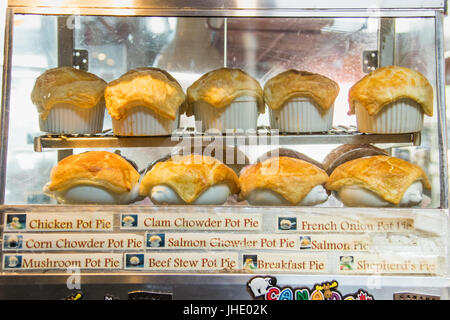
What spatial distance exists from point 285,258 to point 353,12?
102 centimetres

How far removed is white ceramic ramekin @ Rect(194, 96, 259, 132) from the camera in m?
1.78

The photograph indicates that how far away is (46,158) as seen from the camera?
2.14 meters

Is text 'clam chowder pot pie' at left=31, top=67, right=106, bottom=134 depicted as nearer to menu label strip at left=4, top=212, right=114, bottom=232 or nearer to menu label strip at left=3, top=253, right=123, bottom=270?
menu label strip at left=4, top=212, right=114, bottom=232

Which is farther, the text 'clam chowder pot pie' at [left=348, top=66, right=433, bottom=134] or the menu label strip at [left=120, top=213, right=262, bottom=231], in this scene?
the text 'clam chowder pot pie' at [left=348, top=66, right=433, bottom=134]

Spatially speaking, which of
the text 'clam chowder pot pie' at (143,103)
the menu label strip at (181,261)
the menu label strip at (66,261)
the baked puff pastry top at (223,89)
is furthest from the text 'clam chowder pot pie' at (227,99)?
the menu label strip at (66,261)

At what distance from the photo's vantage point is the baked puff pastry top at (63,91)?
175cm

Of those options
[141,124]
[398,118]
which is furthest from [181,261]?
[398,118]

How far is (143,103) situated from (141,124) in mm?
101

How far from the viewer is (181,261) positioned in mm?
1607

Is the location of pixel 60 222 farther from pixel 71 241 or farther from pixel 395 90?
pixel 395 90

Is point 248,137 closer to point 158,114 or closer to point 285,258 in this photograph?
point 158,114

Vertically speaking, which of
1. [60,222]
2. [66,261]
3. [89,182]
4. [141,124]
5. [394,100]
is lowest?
[66,261]

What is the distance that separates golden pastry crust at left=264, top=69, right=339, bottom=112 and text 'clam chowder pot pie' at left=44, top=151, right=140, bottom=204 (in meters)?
0.74

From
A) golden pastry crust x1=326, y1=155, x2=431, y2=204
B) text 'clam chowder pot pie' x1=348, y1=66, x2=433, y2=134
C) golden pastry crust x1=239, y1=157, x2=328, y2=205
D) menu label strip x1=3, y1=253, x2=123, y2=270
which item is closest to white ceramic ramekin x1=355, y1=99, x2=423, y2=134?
text 'clam chowder pot pie' x1=348, y1=66, x2=433, y2=134
